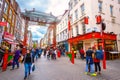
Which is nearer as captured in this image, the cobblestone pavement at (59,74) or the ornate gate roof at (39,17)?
the cobblestone pavement at (59,74)

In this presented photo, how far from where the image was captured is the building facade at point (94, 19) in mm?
17719

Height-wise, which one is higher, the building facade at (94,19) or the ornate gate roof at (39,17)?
the ornate gate roof at (39,17)

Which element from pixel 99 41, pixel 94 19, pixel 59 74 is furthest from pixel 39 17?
pixel 59 74

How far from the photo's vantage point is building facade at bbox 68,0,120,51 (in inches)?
698

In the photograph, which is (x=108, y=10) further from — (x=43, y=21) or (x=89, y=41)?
(x=43, y=21)

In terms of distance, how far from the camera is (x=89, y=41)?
18359mm

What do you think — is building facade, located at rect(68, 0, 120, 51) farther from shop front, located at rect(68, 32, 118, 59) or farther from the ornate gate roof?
the ornate gate roof

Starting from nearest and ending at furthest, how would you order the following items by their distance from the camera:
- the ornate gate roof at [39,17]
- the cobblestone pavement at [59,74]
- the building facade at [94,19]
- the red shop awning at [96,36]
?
the cobblestone pavement at [59,74] → the red shop awning at [96,36] → the building facade at [94,19] → the ornate gate roof at [39,17]

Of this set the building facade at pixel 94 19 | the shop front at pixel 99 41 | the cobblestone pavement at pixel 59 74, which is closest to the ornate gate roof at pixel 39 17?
the building facade at pixel 94 19

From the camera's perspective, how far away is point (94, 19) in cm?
1794

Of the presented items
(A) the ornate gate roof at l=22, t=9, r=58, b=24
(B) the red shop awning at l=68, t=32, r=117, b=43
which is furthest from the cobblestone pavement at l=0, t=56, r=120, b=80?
(A) the ornate gate roof at l=22, t=9, r=58, b=24

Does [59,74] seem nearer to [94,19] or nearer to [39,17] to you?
[94,19]

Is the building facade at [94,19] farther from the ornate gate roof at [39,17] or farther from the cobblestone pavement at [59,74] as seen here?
the ornate gate roof at [39,17]

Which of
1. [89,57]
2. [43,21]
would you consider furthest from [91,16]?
[43,21]
